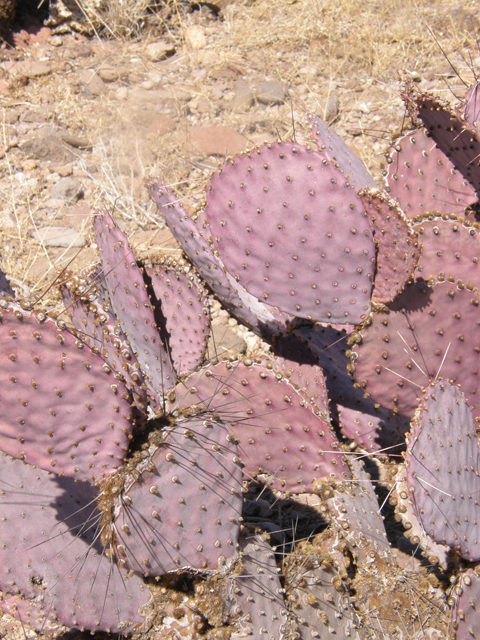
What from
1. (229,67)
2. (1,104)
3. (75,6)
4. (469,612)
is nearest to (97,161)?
(1,104)

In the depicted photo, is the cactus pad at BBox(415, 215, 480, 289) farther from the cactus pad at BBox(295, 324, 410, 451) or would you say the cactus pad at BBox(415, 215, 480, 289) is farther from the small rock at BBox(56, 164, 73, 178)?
the small rock at BBox(56, 164, 73, 178)

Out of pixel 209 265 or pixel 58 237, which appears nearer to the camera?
pixel 209 265

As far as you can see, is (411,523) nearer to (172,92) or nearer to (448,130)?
(448,130)

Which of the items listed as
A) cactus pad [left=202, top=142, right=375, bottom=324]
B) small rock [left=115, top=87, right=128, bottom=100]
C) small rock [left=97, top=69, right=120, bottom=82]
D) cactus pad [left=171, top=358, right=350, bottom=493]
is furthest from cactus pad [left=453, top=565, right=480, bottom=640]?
small rock [left=97, top=69, right=120, bottom=82]

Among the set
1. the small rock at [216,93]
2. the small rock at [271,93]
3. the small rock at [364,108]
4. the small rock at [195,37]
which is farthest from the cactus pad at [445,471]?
the small rock at [195,37]

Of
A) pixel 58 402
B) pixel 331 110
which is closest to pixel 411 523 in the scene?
pixel 58 402

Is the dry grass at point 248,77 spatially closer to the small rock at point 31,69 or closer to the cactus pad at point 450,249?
the small rock at point 31,69
